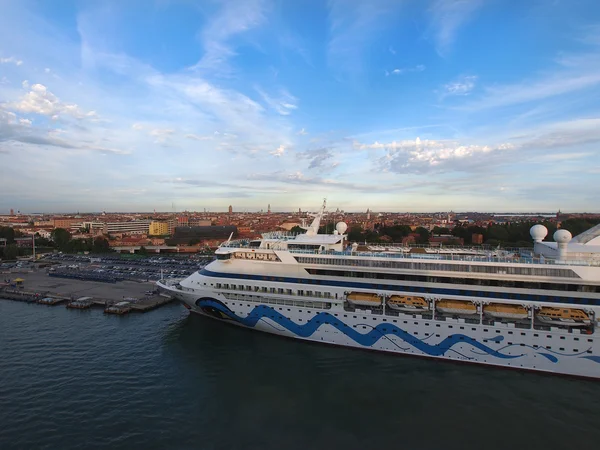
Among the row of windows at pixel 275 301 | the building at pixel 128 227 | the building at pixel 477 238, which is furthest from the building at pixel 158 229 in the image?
the row of windows at pixel 275 301

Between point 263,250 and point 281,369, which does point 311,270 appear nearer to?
point 263,250

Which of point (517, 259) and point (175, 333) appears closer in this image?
point (517, 259)

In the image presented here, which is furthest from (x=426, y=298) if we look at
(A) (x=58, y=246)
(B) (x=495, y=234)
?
(A) (x=58, y=246)

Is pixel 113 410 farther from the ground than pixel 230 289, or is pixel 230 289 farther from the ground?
pixel 230 289

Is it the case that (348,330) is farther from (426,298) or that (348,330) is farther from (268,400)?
(268,400)

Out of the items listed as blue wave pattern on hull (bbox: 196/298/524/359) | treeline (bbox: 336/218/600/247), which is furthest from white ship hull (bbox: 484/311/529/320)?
treeline (bbox: 336/218/600/247)

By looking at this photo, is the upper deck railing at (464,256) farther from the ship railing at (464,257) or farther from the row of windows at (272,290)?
the row of windows at (272,290)

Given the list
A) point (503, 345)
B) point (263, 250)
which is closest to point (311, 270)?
point (263, 250)
